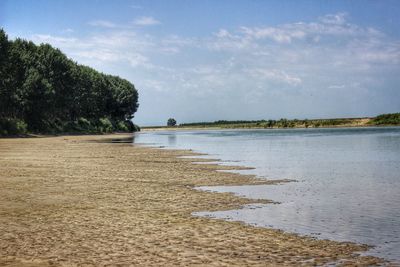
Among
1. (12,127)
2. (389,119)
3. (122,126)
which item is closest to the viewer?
(12,127)

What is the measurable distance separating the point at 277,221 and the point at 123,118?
537 ft

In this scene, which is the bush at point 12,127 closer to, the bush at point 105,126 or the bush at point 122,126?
the bush at point 105,126

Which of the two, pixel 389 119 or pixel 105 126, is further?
pixel 389 119

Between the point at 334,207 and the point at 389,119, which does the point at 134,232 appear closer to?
the point at 334,207

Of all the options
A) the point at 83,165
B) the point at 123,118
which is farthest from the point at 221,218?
the point at 123,118

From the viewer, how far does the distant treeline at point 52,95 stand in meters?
93.7

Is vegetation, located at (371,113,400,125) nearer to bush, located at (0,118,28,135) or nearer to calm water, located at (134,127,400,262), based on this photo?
bush, located at (0,118,28,135)

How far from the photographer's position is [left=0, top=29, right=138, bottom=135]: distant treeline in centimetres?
9369

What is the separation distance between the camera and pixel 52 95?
103 m

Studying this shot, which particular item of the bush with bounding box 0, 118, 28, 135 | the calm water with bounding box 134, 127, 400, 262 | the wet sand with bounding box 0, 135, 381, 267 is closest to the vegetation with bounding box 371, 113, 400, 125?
the bush with bounding box 0, 118, 28, 135

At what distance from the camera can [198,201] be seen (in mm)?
18719

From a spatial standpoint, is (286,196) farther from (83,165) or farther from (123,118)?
(123,118)

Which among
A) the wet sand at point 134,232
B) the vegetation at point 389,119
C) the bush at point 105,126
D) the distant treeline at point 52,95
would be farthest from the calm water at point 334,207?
the vegetation at point 389,119

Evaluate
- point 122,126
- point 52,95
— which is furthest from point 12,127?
point 122,126
